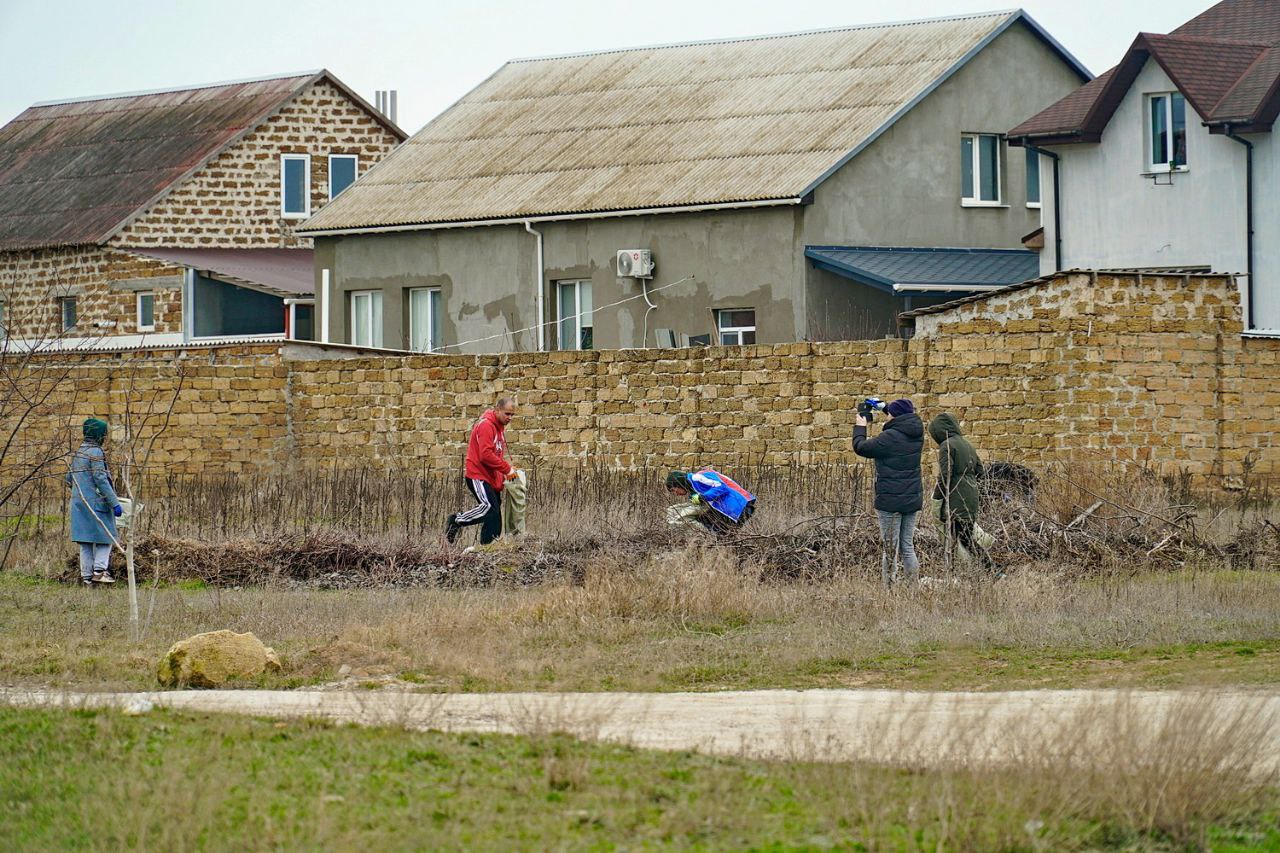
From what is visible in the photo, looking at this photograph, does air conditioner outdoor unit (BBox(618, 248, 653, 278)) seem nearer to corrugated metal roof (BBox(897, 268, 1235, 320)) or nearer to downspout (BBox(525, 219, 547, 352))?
downspout (BBox(525, 219, 547, 352))

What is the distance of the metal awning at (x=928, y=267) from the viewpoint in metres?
29.6

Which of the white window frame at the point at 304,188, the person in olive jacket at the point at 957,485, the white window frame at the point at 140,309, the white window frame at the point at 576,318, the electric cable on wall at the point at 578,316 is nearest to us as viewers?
the person in olive jacket at the point at 957,485

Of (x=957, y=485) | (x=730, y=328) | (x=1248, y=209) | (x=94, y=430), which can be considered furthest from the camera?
(x=730, y=328)

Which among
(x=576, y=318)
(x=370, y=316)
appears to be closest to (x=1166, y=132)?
(x=576, y=318)

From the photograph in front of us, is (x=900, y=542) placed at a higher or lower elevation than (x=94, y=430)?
lower

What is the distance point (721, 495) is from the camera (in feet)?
57.8

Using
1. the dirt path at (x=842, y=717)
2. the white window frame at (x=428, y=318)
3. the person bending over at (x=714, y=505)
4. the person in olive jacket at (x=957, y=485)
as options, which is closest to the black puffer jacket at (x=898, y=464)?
the person in olive jacket at (x=957, y=485)

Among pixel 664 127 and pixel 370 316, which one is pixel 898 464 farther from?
pixel 370 316

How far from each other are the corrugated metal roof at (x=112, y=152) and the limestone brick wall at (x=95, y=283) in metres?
0.50

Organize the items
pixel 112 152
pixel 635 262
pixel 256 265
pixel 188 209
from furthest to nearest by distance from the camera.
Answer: pixel 112 152, pixel 188 209, pixel 256 265, pixel 635 262

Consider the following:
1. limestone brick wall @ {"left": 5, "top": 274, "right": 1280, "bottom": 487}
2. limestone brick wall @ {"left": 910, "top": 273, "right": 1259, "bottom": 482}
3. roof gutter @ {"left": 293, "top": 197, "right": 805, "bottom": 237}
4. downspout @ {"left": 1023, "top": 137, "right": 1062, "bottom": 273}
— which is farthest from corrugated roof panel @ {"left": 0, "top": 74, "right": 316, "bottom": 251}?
limestone brick wall @ {"left": 910, "top": 273, "right": 1259, "bottom": 482}

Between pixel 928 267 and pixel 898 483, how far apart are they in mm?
16002

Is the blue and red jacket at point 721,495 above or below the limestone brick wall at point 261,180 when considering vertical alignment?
below

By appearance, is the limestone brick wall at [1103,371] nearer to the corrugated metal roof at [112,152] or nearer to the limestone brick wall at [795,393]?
the limestone brick wall at [795,393]
